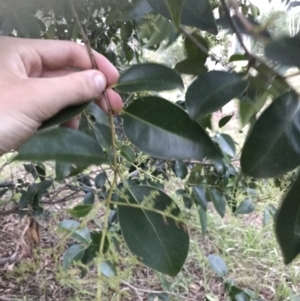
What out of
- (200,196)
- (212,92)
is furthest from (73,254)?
(212,92)

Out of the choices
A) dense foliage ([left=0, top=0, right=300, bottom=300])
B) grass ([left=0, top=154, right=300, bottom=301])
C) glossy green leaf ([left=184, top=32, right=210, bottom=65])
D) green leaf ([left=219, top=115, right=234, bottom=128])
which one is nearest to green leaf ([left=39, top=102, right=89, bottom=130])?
dense foliage ([left=0, top=0, right=300, bottom=300])

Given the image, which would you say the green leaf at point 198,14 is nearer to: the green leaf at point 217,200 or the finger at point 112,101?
the finger at point 112,101

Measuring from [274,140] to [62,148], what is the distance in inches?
8.7

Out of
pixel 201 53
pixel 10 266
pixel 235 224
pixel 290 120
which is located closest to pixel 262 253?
pixel 235 224

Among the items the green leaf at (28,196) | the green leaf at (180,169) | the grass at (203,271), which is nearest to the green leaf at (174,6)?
the green leaf at (180,169)

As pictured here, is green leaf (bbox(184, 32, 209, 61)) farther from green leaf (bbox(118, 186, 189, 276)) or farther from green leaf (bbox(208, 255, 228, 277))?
green leaf (bbox(208, 255, 228, 277))

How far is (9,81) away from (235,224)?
1540 mm

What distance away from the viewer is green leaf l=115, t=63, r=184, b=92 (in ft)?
1.49

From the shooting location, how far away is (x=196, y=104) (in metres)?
0.44

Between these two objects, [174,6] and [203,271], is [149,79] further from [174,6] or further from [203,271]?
[203,271]

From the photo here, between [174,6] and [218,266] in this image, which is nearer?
[174,6]

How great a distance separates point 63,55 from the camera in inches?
27.2

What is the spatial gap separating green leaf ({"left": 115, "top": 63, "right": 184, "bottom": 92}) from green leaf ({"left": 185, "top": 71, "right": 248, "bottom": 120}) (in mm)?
22

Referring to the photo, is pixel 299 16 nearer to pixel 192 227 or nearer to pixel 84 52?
pixel 84 52
